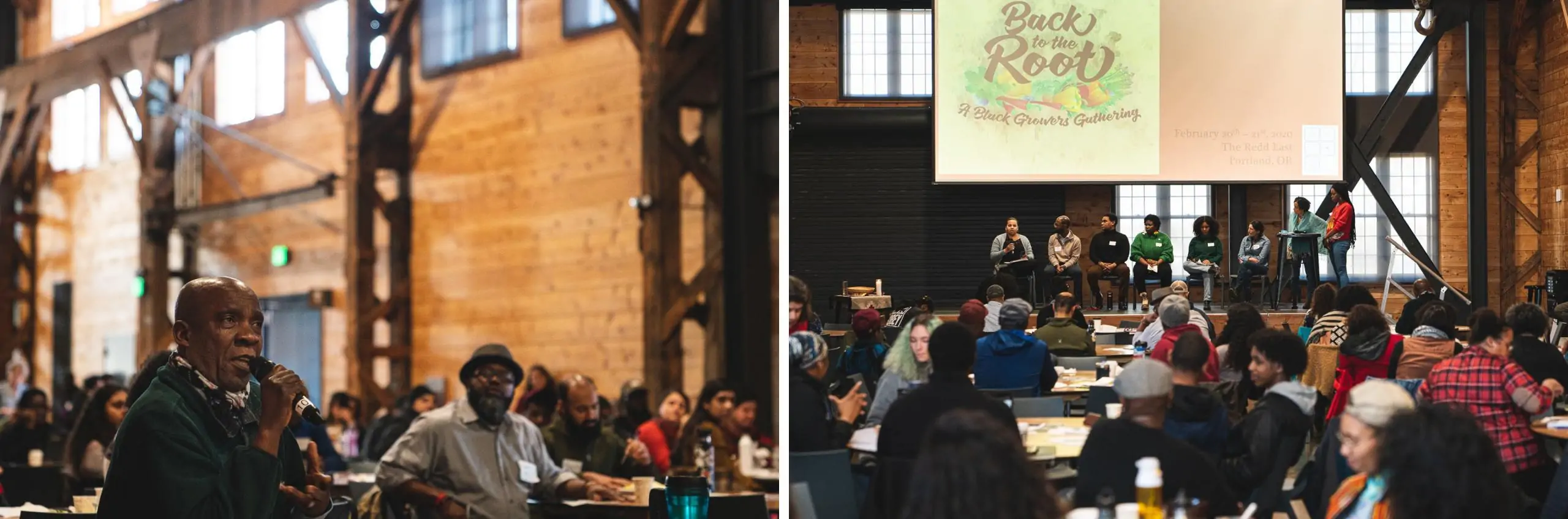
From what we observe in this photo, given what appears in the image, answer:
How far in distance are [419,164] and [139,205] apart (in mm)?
3459

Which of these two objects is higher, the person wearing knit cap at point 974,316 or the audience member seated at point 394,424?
the person wearing knit cap at point 974,316

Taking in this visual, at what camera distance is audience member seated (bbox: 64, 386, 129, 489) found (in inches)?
201

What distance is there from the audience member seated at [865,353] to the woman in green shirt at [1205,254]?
1.05 meters

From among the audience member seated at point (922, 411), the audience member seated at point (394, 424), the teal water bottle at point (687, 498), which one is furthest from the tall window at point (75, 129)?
the teal water bottle at point (687, 498)

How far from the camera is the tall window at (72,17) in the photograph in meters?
14.0

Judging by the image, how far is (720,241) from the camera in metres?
8.80

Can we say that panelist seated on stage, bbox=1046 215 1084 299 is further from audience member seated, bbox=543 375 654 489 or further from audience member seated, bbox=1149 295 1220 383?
audience member seated, bbox=543 375 654 489

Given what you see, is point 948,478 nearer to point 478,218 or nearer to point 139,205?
point 478,218

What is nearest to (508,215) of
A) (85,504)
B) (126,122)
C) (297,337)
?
(297,337)

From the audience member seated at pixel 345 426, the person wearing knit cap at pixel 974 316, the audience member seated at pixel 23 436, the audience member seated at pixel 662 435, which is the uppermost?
the person wearing knit cap at pixel 974 316

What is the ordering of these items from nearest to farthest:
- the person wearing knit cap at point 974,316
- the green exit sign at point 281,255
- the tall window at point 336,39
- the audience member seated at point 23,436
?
the person wearing knit cap at point 974,316
the audience member seated at point 23,436
the tall window at point 336,39
the green exit sign at point 281,255

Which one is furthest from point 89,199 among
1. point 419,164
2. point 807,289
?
point 807,289

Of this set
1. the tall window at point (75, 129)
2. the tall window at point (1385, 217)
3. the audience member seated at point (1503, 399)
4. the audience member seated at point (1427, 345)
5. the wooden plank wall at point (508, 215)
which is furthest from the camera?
the tall window at point (75, 129)

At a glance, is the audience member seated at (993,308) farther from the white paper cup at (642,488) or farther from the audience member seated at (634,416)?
the audience member seated at (634,416)
